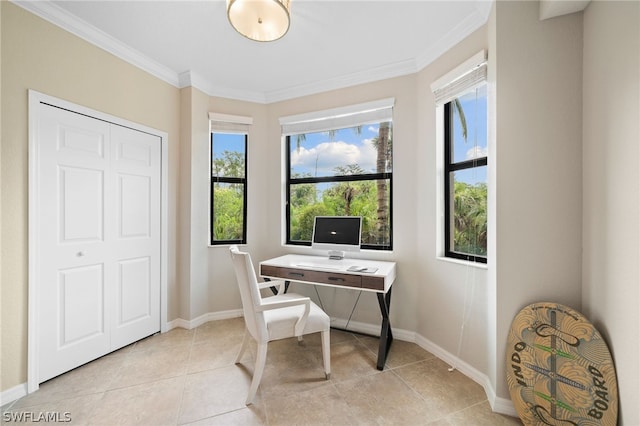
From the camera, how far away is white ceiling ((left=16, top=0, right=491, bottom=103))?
1.86 metres

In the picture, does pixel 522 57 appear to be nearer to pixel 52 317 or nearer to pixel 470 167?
pixel 470 167

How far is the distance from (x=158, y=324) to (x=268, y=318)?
5.24ft

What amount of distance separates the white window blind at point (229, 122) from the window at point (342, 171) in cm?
47

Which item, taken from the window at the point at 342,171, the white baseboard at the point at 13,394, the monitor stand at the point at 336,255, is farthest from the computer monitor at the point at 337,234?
the white baseboard at the point at 13,394

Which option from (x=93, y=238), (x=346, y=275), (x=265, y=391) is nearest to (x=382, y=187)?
(x=346, y=275)

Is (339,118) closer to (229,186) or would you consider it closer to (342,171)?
(342,171)

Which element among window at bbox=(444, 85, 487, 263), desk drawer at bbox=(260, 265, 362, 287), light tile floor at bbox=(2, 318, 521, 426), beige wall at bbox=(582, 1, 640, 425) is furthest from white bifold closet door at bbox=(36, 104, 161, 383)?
beige wall at bbox=(582, 1, 640, 425)

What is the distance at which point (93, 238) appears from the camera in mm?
2160

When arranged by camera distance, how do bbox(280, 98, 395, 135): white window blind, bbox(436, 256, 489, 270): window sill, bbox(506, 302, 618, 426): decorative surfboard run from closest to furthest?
bbox(506, 302, 618, 426): decorative surfboard < bbox(436, 256, 489, 270): window sill < bbox(280, 98, 395, 135): white window blind

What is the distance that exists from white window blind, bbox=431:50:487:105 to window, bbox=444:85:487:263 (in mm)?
100

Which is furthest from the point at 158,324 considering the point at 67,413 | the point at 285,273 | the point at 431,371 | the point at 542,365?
the point at 542,365

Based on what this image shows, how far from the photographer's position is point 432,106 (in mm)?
2334

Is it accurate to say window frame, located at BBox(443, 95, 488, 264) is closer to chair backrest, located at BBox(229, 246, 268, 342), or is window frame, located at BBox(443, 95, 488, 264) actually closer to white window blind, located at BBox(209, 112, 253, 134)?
chair backrest, located at BBox(229, 246, 268, 342)

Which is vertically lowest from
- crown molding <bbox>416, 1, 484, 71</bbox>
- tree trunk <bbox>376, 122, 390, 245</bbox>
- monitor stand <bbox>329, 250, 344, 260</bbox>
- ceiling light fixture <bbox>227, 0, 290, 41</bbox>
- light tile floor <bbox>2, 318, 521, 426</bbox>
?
light tile floor <bbox>2, 318, 521, 426</bbox>
